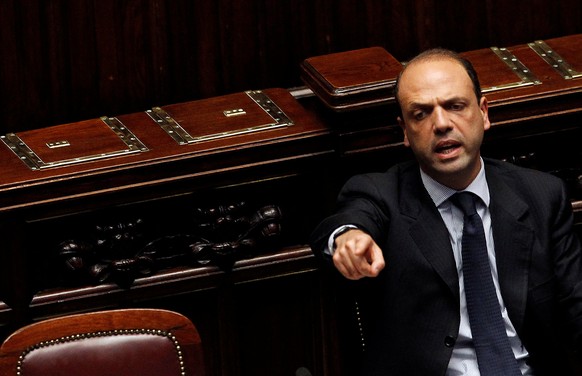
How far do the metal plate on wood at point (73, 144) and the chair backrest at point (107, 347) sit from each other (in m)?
0.72

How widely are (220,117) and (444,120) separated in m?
0.73

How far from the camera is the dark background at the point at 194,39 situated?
10.1 feet

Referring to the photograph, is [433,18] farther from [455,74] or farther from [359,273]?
[359,273]

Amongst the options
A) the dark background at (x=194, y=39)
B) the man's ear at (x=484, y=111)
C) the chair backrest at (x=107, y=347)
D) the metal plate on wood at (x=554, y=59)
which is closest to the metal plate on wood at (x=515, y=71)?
the metal plate on wood at (x=554, y=59)

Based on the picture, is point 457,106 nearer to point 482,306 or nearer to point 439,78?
point 439,78

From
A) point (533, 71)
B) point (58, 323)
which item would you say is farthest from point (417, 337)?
point (533, 71)

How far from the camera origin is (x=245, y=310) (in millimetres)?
2855

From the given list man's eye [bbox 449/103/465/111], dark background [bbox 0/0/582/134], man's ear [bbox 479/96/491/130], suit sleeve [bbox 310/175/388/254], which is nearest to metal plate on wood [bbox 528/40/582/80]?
dark background [bbox 0/0/582/134]

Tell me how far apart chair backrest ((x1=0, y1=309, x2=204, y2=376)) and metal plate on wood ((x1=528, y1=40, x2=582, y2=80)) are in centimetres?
127

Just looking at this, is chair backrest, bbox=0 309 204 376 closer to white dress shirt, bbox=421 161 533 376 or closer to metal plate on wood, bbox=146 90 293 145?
white dress shirt, bbox=421 161 533 376

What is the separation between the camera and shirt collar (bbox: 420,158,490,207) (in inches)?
94.7

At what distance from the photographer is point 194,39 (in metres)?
3.18

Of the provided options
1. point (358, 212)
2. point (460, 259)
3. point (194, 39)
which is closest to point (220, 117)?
point (194, 39)

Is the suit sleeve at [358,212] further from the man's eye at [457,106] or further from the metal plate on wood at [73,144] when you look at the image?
the metal plate on wood at [73,144]
